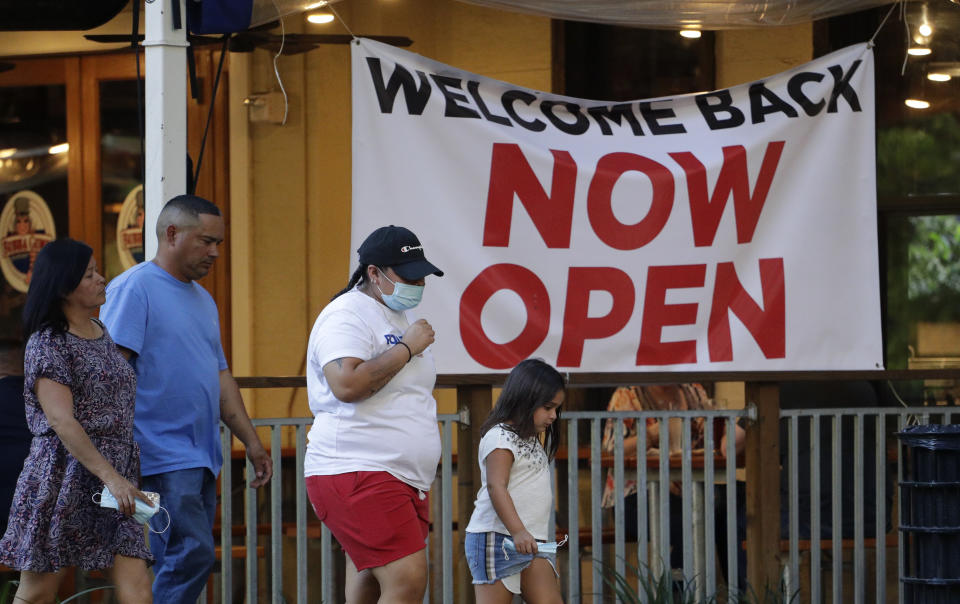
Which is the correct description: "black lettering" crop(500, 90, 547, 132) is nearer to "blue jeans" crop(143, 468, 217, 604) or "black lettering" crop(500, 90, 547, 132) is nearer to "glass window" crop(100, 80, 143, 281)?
"blue jeans" crop(143, 468, 217, 604)

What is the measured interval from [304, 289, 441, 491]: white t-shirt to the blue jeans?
528 millimetres

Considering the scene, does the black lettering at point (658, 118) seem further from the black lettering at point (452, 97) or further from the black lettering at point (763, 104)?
the black lettering at point (452, 97)

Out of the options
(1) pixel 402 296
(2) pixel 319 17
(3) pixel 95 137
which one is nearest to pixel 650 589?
(1) pixel 402 296

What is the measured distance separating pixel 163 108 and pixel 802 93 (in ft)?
9.53

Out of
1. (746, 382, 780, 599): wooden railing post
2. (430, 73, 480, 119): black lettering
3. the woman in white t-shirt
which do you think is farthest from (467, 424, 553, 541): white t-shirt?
(430, 73, 480, 119): black lettering

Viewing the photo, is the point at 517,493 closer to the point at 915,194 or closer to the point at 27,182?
the point at 915,194

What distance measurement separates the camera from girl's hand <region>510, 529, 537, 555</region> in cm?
493

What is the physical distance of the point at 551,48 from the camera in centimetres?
830

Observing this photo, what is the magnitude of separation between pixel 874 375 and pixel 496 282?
1.78 m

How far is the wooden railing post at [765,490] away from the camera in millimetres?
6238

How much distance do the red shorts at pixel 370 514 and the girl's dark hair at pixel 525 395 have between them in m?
0.72

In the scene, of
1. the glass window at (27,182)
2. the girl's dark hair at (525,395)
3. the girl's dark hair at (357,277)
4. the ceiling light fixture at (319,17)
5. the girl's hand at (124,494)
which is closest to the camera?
the girl's hand at (124,494)

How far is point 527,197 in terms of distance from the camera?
20.1 feet

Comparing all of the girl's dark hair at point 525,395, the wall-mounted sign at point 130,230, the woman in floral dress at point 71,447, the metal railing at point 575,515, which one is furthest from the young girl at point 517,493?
the wall-mounted sign at point 130,230
